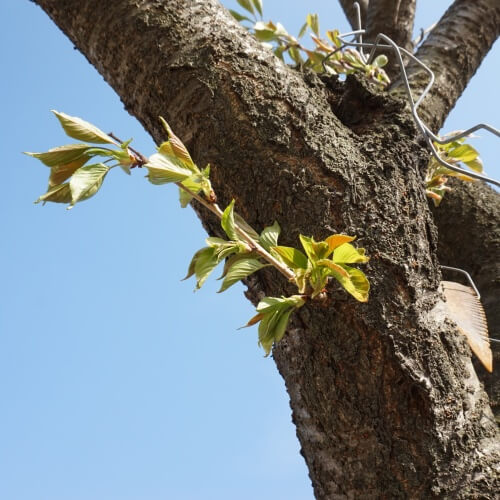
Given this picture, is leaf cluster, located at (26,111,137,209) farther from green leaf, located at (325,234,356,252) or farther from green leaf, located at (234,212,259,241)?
green leaf, located at (325,234,356,252)

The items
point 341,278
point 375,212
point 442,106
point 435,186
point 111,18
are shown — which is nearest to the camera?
point 341,278

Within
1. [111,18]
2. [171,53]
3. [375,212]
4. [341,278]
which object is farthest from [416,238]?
[111,18]

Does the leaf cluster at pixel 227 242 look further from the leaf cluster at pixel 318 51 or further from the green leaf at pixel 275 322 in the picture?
the leaf cluster at pixel 318 51

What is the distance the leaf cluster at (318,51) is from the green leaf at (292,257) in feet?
2.69

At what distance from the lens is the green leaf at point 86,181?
0.65m

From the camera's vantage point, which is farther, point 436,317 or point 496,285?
point 496,285

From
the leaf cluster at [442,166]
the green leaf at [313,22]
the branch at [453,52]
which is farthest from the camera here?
the green leaf at [313,22]

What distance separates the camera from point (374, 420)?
2.27 feet

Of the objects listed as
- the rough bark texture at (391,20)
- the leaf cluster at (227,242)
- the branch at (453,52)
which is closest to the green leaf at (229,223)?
the leaf cluster at (227,242)

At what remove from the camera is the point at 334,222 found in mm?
731

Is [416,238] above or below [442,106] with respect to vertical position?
below

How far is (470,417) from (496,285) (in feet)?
2.04

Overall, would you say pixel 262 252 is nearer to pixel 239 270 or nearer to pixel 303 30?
pixel 239 270

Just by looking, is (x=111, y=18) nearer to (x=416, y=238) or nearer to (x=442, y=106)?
(x=416, y=238)
